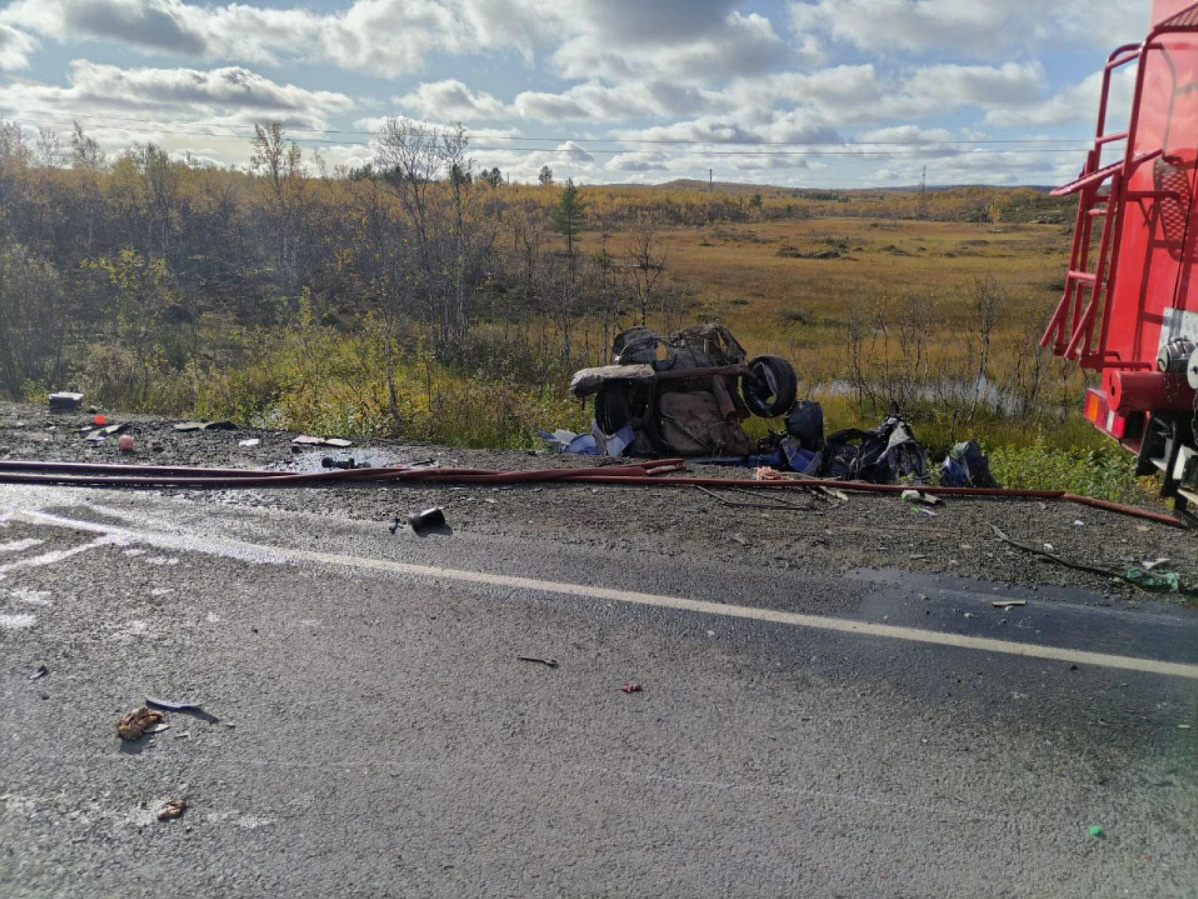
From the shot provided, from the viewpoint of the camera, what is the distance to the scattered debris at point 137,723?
321 cm

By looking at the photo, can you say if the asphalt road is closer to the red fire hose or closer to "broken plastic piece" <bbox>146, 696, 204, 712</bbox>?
"broken plastic piece" <bbox>146, 696, 204, 712</bbox>

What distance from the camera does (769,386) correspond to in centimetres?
975

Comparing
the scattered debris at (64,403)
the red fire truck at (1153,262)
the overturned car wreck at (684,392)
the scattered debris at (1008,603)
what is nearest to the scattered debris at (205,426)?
the scattered debris at (64,403)

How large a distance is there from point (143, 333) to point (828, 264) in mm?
51510

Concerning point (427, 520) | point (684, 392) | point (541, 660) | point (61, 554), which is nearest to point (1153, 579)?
point (541, 660)

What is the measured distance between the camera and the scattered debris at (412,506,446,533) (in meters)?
5.54

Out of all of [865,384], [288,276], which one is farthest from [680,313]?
[288,276]

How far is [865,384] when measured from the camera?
16453mm

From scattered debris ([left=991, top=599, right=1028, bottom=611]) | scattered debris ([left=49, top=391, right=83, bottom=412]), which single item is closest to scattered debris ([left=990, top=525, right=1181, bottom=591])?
scattered debris ([left=991, top=599, right=1028, bottom=611])

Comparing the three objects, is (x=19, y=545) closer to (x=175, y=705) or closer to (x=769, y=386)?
(x=175, y=705)

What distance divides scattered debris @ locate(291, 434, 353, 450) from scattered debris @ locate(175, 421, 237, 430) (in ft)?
3.45

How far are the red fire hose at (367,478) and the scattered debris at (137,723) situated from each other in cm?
330

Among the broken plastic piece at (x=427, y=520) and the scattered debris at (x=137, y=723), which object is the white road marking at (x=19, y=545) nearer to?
the broken plastic piece at (x=427, y=520)

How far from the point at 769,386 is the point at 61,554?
23.7 feet
